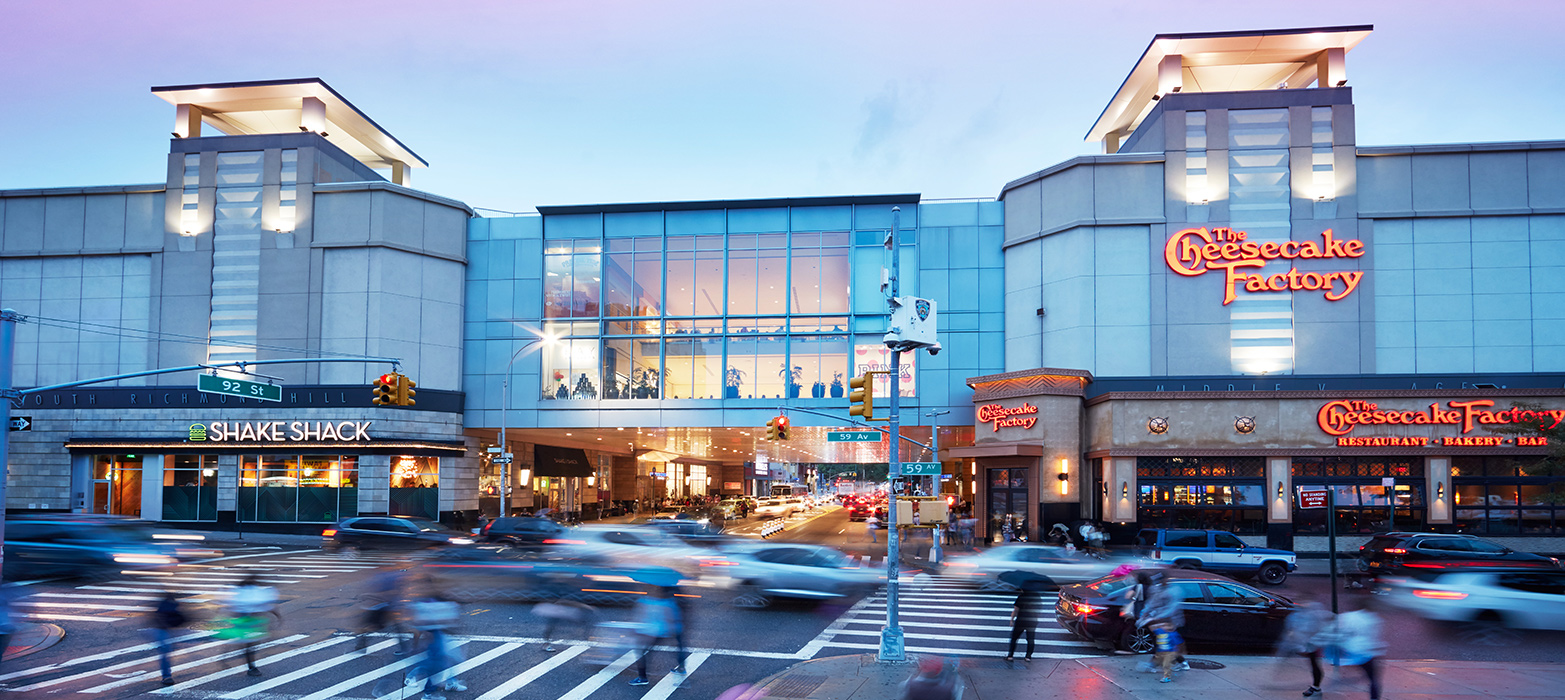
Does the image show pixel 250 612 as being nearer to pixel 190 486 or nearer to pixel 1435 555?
pixel 1435 555

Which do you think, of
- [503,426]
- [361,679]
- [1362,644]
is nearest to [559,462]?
[503,426]

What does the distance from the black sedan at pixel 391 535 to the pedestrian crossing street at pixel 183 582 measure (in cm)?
39

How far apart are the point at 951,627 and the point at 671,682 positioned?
23.8ft

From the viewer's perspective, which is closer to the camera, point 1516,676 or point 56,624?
point 1516,676

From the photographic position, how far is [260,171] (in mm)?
44531

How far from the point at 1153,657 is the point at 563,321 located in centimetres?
3665

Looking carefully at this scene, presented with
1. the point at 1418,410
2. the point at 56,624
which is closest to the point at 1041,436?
the point at 1418,410

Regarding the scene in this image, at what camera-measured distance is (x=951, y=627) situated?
18812 millimetres

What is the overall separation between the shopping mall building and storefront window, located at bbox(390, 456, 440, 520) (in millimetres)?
195

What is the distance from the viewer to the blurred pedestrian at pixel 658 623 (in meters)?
13.6

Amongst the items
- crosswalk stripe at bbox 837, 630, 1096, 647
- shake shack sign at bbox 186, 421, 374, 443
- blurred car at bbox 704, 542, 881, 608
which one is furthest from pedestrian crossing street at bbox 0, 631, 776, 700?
shake shack sign at bbox 186, 421, 374, 443

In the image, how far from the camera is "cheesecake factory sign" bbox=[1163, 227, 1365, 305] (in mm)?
39031

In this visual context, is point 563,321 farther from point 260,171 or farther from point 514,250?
point 260,171

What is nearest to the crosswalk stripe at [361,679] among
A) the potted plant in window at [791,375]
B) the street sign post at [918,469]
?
the street sign post at [918,469]
